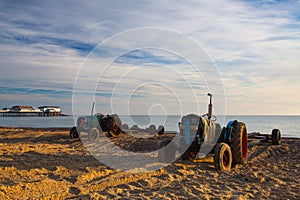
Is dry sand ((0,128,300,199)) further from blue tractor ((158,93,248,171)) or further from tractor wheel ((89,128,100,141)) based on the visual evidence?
tractor wheel ((89,128,100,141))

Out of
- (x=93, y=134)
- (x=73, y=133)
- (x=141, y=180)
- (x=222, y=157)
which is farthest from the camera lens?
(x=73, y=133)

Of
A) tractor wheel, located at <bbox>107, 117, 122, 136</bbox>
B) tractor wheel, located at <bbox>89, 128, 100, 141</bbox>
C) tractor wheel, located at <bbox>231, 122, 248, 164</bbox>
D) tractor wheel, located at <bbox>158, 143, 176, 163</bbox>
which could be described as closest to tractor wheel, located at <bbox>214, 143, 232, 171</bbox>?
tractor wheel, located at <bbox>231, 122, 248, 164</bbox>

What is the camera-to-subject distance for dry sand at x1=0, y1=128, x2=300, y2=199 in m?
6.19

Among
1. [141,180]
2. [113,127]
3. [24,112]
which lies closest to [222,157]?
[141,180]

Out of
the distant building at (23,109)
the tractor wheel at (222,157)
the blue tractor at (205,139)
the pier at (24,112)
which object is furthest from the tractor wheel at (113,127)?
the distant building at (23,109)

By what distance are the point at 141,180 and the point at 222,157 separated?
2.61m

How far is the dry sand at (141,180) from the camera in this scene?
6191 mm

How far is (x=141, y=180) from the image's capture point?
7395 millimetres

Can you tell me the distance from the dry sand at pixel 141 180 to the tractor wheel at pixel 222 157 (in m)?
0.24

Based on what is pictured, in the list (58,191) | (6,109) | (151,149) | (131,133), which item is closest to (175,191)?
(58,191)

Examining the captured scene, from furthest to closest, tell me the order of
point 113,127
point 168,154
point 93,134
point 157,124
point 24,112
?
1. point 24,112
2. point 157,124
3. point 113,127
4. point 93,134
5. point 168,154

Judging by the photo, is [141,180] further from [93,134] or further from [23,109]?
[23,109]

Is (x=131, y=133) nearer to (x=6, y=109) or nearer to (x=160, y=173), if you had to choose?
(x=160, y=173)

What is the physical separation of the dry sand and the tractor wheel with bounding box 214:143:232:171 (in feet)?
0.79
